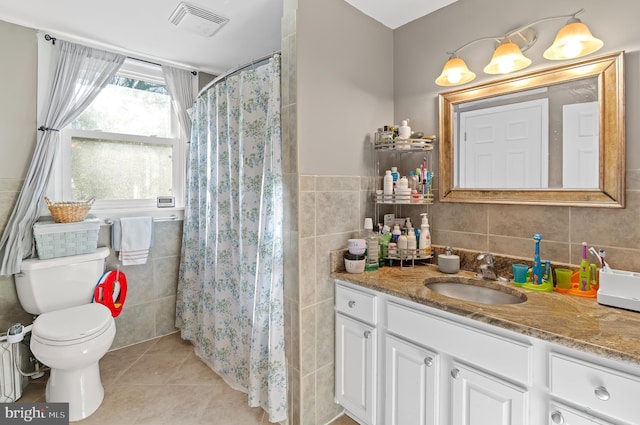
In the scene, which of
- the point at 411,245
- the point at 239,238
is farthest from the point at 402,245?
the point at 239,238

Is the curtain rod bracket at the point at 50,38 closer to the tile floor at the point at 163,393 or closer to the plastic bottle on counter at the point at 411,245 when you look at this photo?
the tile floor at the point at 163,393

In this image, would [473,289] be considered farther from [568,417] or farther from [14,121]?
[14,121]

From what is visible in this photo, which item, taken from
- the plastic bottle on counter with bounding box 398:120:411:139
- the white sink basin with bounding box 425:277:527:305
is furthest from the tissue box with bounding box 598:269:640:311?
the plastic bottle on counter with bounding box 398:120:411:139

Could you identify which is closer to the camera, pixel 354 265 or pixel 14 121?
pixel 354 265

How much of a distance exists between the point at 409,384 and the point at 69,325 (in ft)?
6.15

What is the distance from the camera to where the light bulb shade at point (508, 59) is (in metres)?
1.46

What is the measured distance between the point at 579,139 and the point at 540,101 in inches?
10.0

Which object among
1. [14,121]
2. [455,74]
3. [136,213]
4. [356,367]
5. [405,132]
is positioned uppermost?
[455,74]

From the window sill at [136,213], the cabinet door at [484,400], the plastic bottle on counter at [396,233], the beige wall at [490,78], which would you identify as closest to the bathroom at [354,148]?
the beige wall at [490,78]

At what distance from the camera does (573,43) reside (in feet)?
4.30

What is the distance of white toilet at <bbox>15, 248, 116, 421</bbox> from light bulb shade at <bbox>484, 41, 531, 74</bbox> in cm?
255

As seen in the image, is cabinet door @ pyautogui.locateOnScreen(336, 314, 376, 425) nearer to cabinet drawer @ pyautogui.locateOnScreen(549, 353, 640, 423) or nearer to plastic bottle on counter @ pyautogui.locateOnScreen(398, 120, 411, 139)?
cabinet drawer @ pyautogui.locateOnScreen(549, 353, 640, 423)

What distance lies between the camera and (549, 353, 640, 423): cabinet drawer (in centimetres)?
88

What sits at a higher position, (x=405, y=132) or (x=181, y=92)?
(x=181, y=92)
